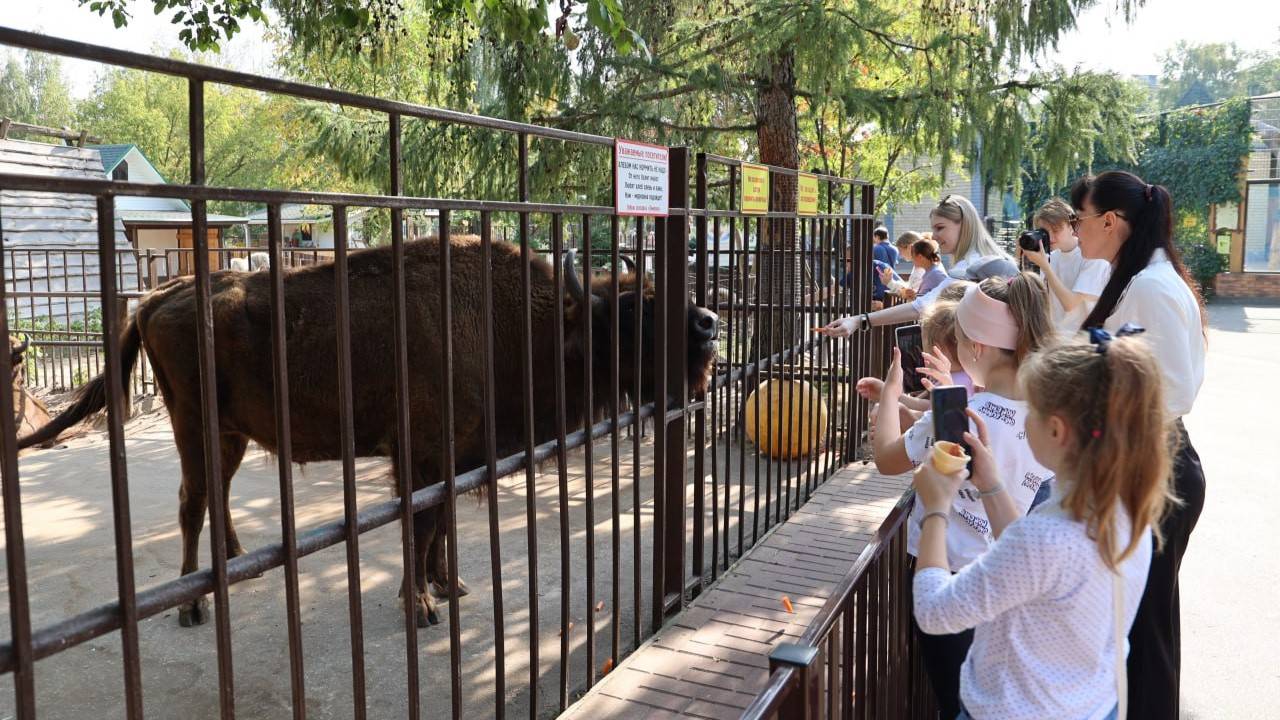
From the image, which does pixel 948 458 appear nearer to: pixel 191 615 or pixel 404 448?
pixel 404 448

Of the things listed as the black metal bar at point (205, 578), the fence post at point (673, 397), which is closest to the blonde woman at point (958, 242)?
the fence post at point (673, 397)

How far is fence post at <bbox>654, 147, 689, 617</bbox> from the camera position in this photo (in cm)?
471

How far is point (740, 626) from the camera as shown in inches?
185

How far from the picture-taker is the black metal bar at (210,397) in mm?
2135

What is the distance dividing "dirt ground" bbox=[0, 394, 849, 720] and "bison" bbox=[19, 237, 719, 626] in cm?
32

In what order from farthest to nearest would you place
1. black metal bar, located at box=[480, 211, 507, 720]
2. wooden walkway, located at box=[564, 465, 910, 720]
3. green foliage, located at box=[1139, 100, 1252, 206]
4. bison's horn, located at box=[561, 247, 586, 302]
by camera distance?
green foliage, located at box=[1139, 100, 1252, 206] < bison's horn, located at box=[561, 247, 586, 302] < wooden walkway, located at box=[564, 465, 910, 720] < black metal bar, located at box=[480, 211, 507, 720]

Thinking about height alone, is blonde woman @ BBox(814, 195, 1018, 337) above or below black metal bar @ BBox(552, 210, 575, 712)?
above

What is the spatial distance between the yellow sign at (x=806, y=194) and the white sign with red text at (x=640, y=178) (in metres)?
1.88

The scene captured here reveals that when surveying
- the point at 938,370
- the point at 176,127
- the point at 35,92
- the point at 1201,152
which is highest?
the point at 35,92

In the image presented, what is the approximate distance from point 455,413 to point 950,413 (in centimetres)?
333

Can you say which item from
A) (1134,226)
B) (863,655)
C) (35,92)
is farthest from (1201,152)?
(35,92)

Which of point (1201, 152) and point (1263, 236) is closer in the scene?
point (1201, 152)

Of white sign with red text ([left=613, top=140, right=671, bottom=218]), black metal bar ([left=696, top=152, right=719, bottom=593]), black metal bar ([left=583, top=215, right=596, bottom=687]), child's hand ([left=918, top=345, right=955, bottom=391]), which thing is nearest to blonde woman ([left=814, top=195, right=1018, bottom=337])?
black metal bar ([left=696, top=152, right=719, bottom=593])

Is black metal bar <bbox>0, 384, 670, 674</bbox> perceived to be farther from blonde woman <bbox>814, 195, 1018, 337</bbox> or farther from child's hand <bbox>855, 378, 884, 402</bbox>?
blonde woman <bbox>814, 195, 1018, 337</bbox>
